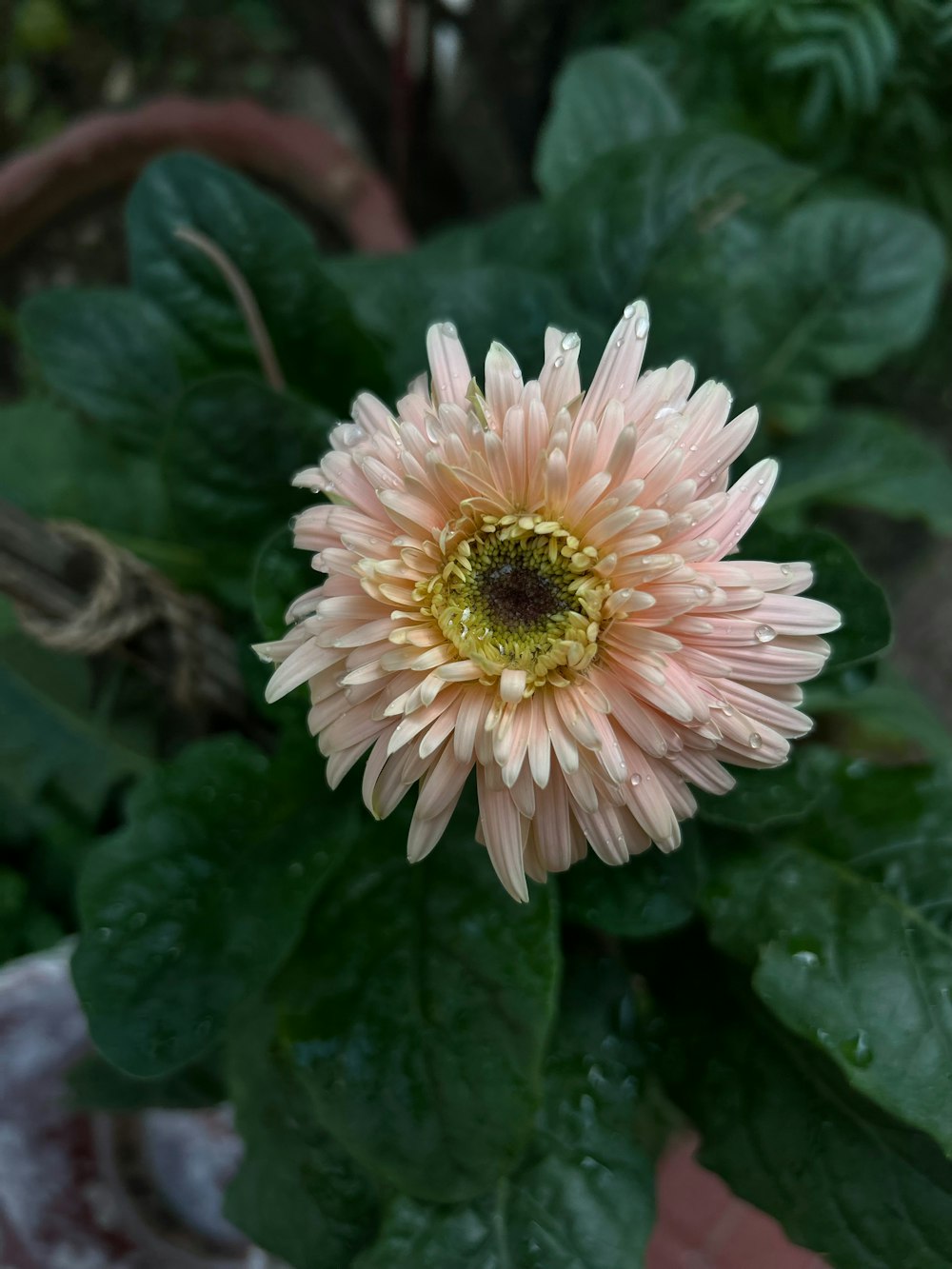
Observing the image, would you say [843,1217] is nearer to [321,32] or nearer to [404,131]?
[404,131]

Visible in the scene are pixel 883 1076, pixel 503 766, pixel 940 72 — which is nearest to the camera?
pixel 503 766

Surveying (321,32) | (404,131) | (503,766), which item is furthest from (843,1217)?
(321,32)

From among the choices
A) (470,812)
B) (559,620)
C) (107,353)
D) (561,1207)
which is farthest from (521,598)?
(107,353)

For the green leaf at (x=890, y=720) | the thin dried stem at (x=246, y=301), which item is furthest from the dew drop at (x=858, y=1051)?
the thin dried stem at (x=246, y=301)

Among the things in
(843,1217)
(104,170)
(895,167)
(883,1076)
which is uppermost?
(104,170)

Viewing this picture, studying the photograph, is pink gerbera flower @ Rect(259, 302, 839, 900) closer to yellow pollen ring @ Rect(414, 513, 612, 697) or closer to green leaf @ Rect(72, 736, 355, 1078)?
yellow pollen ring @ Rect(414, 513, 612, 697)

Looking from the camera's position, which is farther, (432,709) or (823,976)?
(823,976)

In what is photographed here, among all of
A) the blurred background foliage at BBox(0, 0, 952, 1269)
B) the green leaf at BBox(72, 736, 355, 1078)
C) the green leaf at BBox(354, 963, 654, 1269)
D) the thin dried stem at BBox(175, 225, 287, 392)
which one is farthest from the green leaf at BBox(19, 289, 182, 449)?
the green leaf at BBox(354, 963, 654, 1269)
